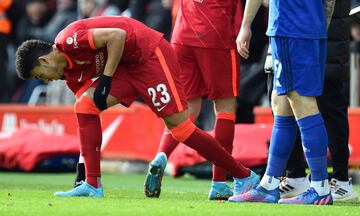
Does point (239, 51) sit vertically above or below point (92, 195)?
above

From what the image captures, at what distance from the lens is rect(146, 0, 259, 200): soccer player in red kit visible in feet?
29.2

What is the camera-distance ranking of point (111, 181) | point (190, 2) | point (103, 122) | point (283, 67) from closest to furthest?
point (283, 67), point (190, 2), point (111, 181), point (103, 122)

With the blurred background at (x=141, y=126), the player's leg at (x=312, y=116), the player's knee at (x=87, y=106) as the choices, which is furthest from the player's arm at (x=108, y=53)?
the blurred background at (x=141, y=126)

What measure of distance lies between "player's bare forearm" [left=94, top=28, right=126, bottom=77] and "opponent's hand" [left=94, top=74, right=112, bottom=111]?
0.06 metres

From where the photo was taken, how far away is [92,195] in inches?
333

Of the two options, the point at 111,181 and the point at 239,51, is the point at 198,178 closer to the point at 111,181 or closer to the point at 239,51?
the point at 111,181

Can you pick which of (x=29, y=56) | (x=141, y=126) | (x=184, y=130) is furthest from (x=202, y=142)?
(x=141, y=126)

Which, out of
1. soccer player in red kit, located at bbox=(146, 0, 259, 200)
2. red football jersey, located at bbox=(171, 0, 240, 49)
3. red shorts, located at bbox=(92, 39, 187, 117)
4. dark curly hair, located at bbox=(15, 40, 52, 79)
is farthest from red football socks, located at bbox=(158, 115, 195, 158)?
dark curly hair, located at bbox=(15, 40, 52, 79)

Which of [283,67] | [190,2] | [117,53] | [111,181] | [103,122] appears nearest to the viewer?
[283,67]

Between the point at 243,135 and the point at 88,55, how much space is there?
3888 mm

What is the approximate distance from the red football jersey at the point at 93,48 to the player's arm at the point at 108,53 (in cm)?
7

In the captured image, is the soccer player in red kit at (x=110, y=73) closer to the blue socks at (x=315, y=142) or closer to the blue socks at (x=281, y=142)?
the blue socks at (x=281, y=142)

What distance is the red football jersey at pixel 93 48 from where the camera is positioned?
8367 millimetres

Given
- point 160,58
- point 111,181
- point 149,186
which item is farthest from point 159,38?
point 111,181
